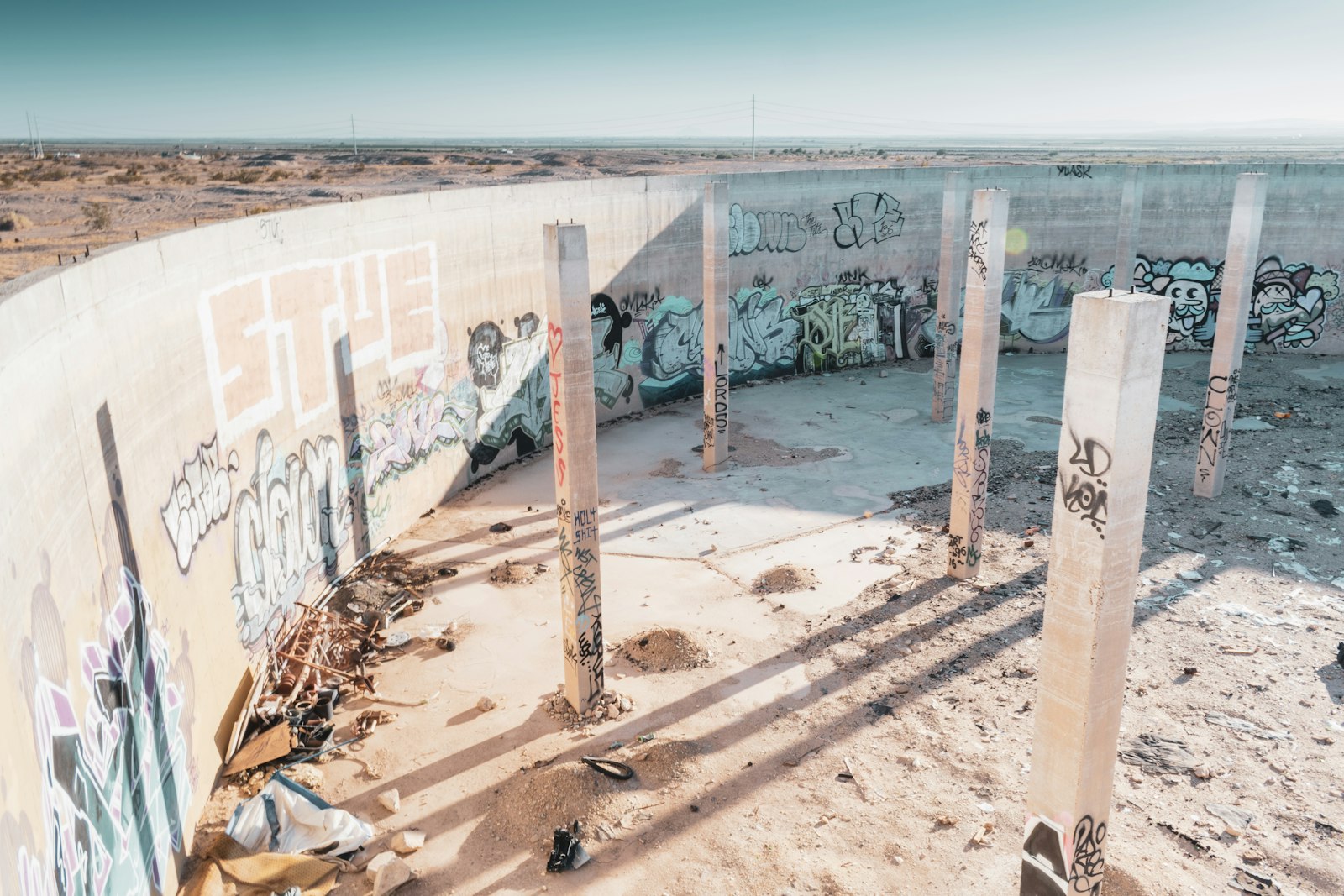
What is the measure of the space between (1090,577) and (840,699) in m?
5.08

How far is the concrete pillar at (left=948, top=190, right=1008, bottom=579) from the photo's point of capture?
14039 mm

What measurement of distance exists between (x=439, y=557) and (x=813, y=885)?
8957 millimetres

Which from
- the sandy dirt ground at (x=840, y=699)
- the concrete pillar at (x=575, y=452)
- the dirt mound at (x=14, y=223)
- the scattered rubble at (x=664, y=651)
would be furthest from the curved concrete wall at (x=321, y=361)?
the dirt mound at (x=14, y=223)

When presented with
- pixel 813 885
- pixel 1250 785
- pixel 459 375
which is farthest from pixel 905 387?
pixel 813 885

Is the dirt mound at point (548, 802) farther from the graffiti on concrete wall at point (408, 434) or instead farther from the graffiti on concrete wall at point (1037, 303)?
the graffiti on concrete wall at point (1037, 303)

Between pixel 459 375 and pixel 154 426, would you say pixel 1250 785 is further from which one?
pixel 459 375

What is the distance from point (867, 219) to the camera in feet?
88.7

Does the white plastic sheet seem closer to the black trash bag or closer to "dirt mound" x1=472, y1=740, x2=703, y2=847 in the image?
"dirt mound" x1=472, y1=740, x2=703, y2=847

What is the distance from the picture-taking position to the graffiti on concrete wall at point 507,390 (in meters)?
18.3

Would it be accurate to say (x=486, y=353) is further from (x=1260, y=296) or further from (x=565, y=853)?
(x=1260, y=296)

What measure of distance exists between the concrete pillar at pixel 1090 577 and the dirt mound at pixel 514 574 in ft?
29.0

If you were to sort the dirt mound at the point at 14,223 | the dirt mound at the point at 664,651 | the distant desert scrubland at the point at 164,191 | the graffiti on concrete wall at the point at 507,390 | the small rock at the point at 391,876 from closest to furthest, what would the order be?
the small rock at the point at 391,876
the dirt mound at the point at 664,651
the graffiti on concrete wall at the point at 507,390
the distant desert scrubland at the point at 164,191
the dirt mound at the point at 14,223

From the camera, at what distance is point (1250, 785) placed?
9766mm

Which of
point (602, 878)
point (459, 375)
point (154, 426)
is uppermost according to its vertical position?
point (154, 426)
